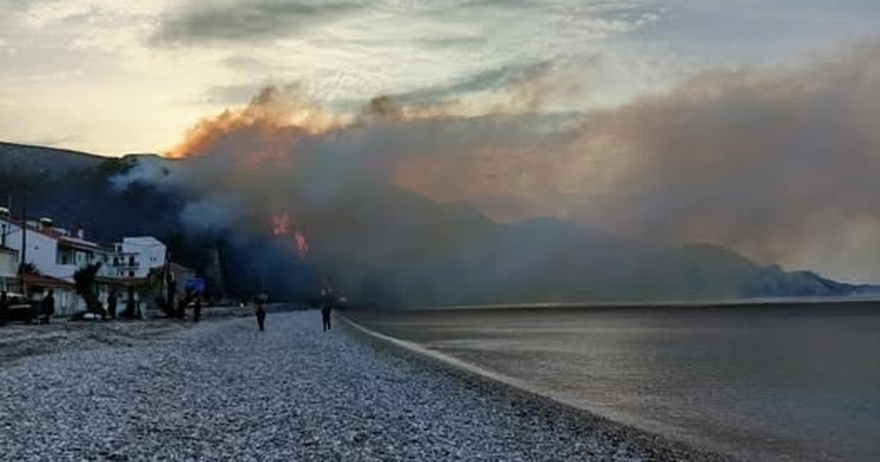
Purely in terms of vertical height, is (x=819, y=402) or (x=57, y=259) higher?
(x=57, y=259)

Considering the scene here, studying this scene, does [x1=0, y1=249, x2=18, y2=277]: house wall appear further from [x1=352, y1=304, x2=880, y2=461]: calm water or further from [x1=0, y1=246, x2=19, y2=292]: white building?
[x1=352, y1=304, x2=880, y2=461]: calm water

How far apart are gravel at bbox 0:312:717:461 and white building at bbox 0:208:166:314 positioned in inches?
2254

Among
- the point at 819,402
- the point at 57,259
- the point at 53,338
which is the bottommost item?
the point at 819,402

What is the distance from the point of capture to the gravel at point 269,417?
2059 centimetres

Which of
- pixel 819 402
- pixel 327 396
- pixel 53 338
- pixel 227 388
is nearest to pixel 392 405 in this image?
pixel 327 396

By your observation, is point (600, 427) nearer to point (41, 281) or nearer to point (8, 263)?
point (8, 263)

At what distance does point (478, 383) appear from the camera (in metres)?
45.8

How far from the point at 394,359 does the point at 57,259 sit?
235 ft

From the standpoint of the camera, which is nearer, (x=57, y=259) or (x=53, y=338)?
(x=53, y=338)

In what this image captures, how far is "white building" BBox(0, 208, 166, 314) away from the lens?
319ft

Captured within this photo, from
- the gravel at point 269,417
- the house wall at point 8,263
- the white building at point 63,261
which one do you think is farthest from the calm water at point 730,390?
the house wall at point 8,263

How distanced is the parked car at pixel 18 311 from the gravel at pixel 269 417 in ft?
82.7

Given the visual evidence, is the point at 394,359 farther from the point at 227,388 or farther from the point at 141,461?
the point at 141,461

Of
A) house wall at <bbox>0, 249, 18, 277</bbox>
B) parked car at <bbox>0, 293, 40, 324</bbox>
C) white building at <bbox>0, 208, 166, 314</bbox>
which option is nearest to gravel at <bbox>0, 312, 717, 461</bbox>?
parked car at <bbox>0, 293, 40, 324</bbox>
